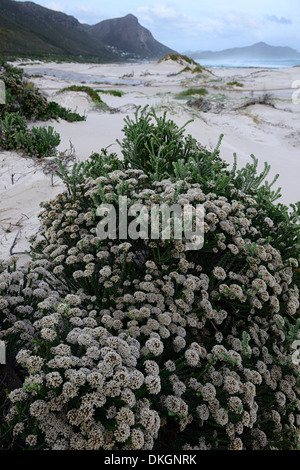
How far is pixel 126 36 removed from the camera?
18875cm

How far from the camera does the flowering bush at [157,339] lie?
1327 millimetres

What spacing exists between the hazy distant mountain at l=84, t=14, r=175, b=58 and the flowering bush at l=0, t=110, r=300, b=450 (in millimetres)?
198935

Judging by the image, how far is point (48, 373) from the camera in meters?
1.35

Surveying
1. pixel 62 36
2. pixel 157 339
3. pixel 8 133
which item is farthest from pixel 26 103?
pixel 62 36

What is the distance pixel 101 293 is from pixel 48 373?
839 millimetres

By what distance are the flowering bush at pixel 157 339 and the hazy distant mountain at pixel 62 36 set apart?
7258 centimetres

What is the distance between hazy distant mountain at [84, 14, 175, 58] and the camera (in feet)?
600

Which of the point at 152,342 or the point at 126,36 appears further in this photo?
the point at 126,36

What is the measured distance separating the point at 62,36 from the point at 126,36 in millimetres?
71979

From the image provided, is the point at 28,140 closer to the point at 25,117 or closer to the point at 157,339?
the point at 25,117
